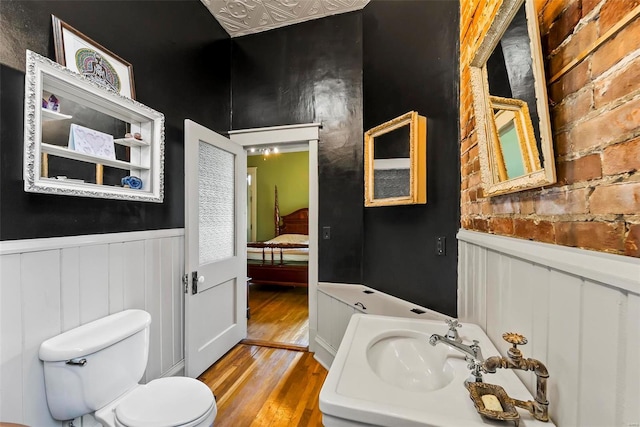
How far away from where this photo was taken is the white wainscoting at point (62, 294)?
1.12m

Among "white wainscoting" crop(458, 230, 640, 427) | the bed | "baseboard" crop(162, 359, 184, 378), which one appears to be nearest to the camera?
"white wainscoting" crop(458, 230, 640, 427)

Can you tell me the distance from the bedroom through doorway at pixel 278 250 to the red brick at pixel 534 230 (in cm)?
194

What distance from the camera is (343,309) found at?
2088 mm

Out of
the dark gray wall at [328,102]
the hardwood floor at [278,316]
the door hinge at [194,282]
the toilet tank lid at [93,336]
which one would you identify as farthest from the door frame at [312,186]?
the toilet tank lid at [93,336]

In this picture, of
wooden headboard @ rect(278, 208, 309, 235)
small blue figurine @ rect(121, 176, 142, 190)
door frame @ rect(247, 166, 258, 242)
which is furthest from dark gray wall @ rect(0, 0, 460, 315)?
door frame @ rect(247, 166, 258, 242)

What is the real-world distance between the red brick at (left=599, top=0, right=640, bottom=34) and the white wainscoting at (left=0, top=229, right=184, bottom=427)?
1.96 meters

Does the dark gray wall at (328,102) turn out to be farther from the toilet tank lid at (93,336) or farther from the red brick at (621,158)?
the red brick at (621,158)

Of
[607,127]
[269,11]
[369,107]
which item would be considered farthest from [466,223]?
[269,11]

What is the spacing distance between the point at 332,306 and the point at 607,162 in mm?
1926

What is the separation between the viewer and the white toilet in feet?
3.93

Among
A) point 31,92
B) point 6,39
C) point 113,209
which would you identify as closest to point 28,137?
point 31,92

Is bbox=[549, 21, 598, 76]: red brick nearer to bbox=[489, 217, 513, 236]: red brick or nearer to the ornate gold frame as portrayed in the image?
the ornate gold frame

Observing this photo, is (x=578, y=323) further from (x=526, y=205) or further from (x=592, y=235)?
(x=526, y=205)

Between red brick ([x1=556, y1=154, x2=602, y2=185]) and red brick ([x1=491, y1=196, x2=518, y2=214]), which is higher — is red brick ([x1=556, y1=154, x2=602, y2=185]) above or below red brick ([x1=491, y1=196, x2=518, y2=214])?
above
